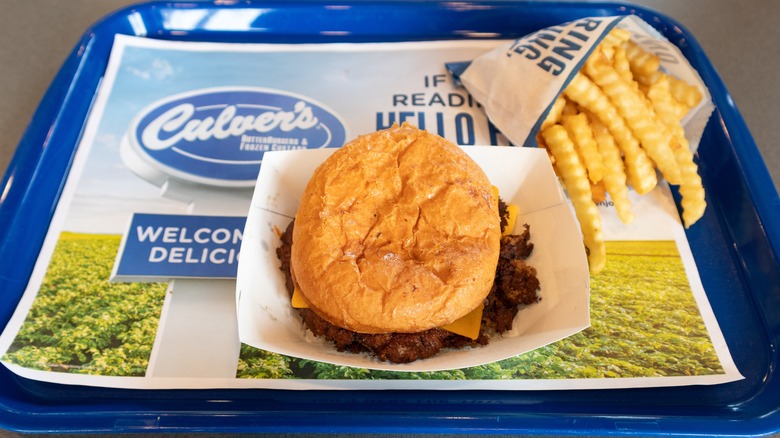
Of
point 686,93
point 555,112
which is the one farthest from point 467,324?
point 686,93

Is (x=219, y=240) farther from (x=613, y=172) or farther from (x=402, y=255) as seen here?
(x=613, y=172)

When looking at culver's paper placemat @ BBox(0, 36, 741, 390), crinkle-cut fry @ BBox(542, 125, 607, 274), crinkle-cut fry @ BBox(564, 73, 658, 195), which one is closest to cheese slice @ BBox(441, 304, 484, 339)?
culver's paper placemat @ BBox(0, 36, 741, 390)

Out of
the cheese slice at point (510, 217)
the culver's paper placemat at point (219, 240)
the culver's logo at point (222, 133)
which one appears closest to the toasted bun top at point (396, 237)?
the cheese slice at point (510, 217)

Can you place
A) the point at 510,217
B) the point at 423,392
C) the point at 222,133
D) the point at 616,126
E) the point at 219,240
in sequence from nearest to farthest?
the point at 423,392
the point at 510,217
the point at 616,126
the point at 219,240
the point at 222,133

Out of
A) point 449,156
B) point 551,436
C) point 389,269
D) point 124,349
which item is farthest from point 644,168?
point 124,349

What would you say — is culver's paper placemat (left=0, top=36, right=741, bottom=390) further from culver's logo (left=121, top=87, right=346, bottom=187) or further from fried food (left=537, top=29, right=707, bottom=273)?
fried food (left=537, top=29, right=707, bottom=273)
